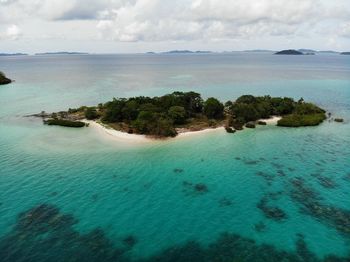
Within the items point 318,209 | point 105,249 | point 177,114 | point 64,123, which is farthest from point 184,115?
point 105,249

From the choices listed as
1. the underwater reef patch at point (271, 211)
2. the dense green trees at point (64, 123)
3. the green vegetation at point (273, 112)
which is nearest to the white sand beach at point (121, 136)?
the dense green trees at point (64, 123)

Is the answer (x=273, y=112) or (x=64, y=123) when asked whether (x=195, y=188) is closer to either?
(x=64, y=123)

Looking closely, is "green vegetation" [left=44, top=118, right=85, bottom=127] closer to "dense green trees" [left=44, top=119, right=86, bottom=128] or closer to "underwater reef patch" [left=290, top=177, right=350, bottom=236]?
"dense green trees" [left=44, top=119, right=86, bottom=128]

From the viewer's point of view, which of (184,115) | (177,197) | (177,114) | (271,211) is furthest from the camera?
(184,115)

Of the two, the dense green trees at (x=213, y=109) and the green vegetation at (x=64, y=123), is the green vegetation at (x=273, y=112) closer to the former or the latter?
the dense green trees at (x=213, y=109)

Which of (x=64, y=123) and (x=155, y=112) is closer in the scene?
(x=155, y=112)

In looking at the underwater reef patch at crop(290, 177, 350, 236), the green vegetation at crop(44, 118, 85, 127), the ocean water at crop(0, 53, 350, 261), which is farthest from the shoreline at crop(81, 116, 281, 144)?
the underwater reef patch at crop(290, 177, 350, 236)
